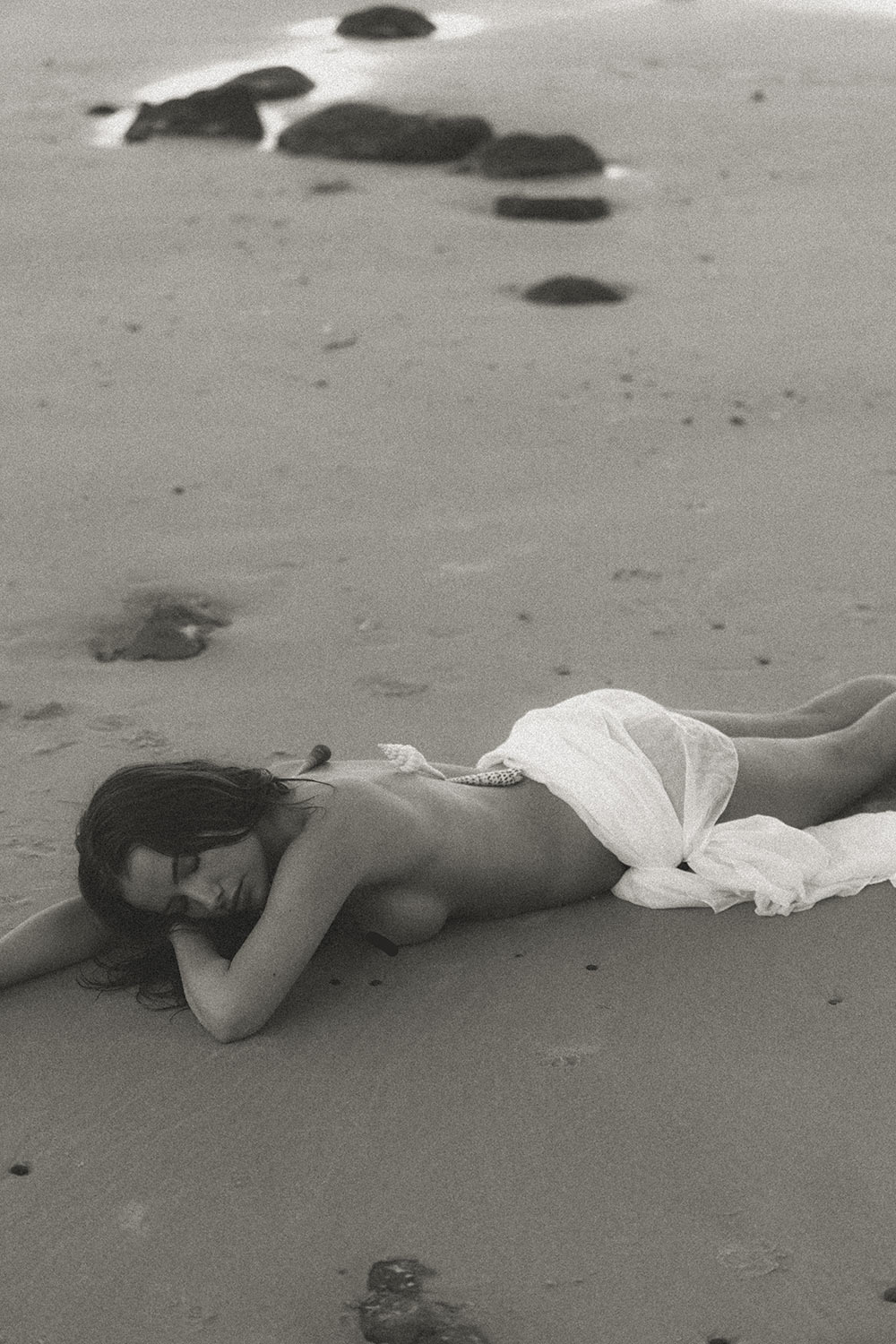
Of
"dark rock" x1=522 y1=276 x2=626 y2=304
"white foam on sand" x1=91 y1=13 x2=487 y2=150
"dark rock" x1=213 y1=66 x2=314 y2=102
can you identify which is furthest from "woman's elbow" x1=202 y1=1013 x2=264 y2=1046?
"dark rock" x1=213 y1=66 x2=314 y2=102

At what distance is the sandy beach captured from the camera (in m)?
2.37

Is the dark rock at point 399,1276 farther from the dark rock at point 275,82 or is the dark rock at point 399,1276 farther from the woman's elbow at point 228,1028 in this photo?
the dark rock at point 275,82

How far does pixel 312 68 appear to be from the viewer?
465 inches

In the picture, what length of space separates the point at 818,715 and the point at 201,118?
7432mm

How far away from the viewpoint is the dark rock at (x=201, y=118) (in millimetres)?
9773

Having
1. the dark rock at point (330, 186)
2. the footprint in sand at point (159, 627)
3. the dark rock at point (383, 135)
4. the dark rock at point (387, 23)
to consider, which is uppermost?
the dark rock at point (387, 23)

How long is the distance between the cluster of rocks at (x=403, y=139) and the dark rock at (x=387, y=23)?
99.1 inches

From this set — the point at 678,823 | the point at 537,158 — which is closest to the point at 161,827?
the point at 678,823

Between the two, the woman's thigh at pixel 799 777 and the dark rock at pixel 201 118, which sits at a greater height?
the dark rock at pixel 201 118

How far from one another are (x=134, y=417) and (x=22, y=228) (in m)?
2.69

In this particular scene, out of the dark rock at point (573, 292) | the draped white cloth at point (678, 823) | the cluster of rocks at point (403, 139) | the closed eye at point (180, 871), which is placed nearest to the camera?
the closed eye at point (180, 871)

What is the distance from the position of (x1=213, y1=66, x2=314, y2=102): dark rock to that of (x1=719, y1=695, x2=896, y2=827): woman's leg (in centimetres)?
828

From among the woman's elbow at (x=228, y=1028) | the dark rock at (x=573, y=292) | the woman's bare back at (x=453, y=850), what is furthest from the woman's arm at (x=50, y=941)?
the dark rock at (x=573, y=292)

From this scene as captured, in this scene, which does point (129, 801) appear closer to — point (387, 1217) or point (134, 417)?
point (387, 1217)
